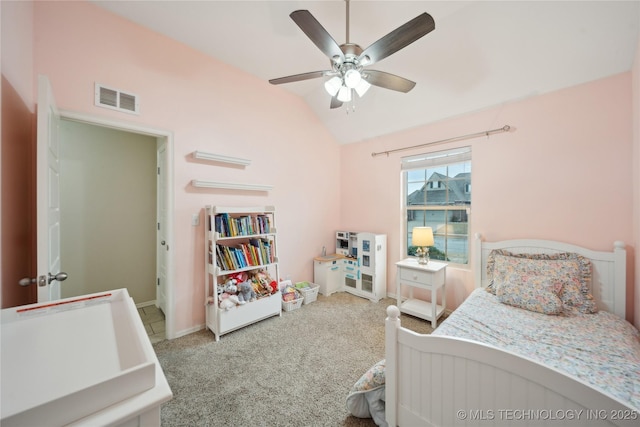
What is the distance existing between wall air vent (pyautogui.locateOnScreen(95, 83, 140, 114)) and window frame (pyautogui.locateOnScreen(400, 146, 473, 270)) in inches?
118

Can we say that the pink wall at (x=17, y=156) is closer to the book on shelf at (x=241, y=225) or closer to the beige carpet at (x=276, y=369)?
the beige carpet at (x=276, y=369)

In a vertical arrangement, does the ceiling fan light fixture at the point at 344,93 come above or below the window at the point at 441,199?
above

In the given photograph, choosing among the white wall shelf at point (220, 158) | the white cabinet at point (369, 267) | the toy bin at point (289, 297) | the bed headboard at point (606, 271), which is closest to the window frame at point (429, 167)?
the white cabinet at point (369, 267)

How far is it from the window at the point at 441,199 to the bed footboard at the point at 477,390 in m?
2.06

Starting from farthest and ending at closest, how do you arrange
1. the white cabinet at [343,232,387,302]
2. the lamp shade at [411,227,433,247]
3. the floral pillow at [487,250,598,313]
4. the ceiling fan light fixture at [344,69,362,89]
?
the white cabinet at [343,232,387,302]
the lamp shade at [411,227,433,247]
the floral pillow at [487,250,598,313]
the ceiling fan light fixture at [344,69,362,89]

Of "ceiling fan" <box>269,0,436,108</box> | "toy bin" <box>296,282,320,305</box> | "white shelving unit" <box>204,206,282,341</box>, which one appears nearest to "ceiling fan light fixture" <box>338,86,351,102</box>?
"ceiling fan" <box>269,0,436,108</box>

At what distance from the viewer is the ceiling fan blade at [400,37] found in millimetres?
1315

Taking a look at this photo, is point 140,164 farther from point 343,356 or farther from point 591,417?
point 591,417

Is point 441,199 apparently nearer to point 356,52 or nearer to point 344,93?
point 344,93

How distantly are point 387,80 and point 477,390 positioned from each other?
1930mm

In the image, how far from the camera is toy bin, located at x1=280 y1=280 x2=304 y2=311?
2.97m

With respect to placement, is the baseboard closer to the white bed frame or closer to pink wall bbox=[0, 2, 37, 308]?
pink wall bbox=[0, 2, 37, 308]

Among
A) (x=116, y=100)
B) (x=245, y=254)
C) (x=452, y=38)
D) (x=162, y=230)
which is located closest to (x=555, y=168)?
(x=452, y=38)

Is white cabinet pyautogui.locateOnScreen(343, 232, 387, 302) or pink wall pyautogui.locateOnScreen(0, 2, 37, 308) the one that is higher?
pink wall pyautogui.locateOnScreen(0, 2, 37, 308)
